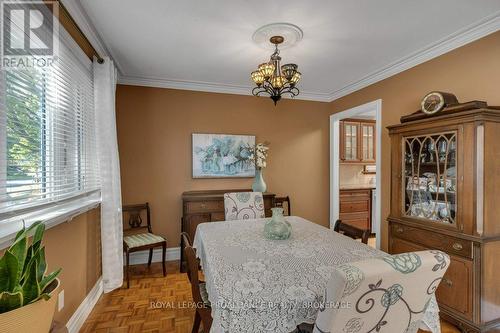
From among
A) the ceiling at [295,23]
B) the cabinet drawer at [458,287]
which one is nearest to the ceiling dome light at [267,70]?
the ceiling at [295,23]

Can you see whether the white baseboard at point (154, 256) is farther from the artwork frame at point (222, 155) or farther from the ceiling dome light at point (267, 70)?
the ceiling dome light at point (267, 70)

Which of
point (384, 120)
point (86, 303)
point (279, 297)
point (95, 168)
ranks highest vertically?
point (384, 120)

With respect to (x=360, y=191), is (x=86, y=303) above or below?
below

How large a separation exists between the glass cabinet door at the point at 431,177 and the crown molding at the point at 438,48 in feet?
2.99

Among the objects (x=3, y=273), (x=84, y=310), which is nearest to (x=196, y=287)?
(x=3, y=273)

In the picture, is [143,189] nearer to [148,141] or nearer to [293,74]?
[148,141]

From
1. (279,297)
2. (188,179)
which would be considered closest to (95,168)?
(188,179)

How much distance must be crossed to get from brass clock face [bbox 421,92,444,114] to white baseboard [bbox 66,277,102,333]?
3.36m

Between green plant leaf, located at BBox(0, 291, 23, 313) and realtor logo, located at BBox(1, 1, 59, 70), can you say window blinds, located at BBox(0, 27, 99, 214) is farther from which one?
green plant leaf, located at BBox(0, 291, 23, 313)

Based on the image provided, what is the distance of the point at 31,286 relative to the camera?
2.87ft

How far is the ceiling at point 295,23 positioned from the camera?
188 cm

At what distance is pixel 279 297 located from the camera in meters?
1.08

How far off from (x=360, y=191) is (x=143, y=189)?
11.8 feet

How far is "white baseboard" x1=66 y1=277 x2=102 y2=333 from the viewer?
6.23 feet
